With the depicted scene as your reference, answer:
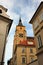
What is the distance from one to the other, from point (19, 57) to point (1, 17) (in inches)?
903

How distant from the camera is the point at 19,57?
121 feet

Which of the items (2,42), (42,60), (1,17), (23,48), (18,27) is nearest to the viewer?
(2,42)

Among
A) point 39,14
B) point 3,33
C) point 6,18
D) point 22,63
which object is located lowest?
point 22,63

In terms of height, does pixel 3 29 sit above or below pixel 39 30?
below

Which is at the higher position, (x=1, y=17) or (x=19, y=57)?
(x=1, y=17)

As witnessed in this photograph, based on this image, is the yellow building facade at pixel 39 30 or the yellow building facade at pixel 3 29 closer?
the yellow building facade at pixel 3 29

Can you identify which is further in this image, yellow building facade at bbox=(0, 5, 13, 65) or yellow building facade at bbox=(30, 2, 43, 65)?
→ yellow building facade at bbox=(30, 2, 43, 65)

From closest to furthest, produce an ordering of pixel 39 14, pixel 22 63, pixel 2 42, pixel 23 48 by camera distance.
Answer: pixel 2 42
pixel 39 14
pixel 22 63
pixel 23 48

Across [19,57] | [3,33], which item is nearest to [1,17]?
[3,33]

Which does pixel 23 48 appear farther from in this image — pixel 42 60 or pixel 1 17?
pixel 1 17

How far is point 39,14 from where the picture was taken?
20.4m

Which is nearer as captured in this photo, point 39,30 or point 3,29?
point 3,29

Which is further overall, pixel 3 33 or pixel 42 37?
pixel 42 37

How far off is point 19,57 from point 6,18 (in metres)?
22.6
